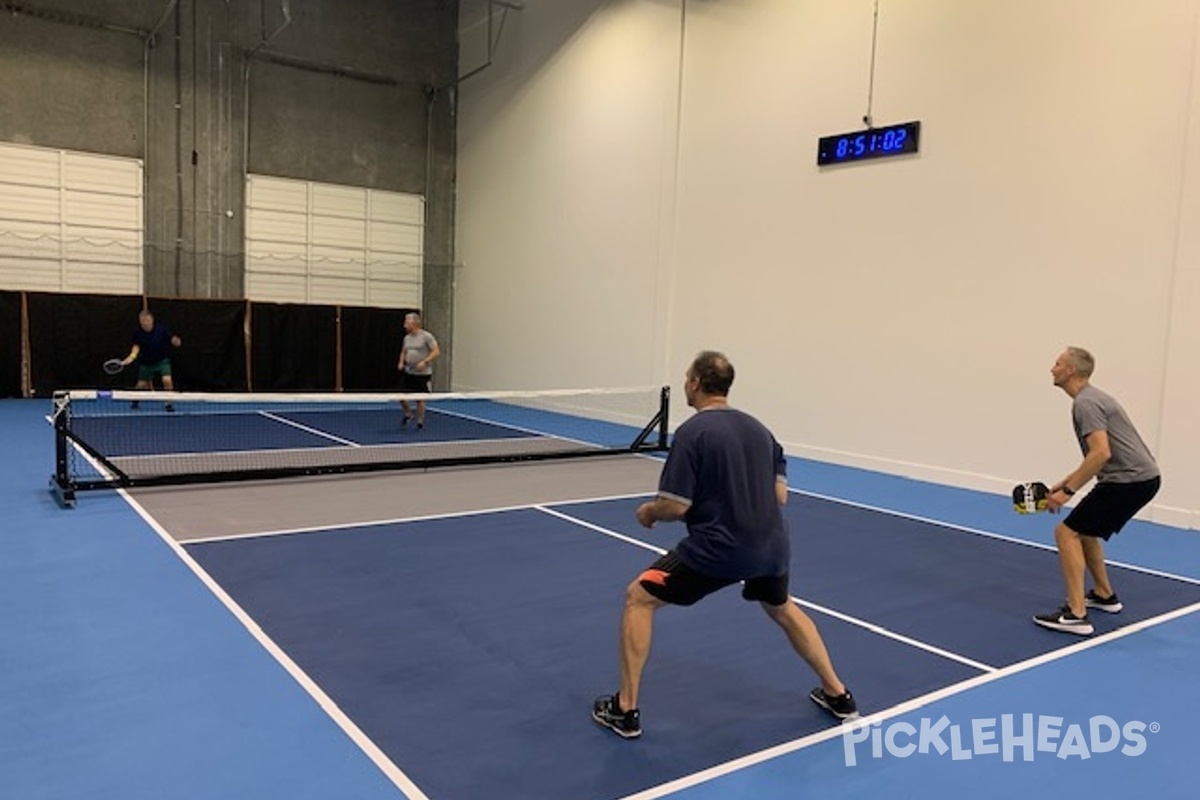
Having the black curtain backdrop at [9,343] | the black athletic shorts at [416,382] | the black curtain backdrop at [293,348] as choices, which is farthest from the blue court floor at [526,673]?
the black curtain backdrop at [293,348]

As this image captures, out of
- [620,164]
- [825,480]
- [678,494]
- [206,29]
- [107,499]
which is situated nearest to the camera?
[678,494]

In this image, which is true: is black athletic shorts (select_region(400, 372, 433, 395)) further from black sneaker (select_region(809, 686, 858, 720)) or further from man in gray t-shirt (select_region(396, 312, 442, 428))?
black sneaker (select_region(809, 686, 858, 720))

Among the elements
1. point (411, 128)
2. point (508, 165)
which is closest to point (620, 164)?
point (508, 165)

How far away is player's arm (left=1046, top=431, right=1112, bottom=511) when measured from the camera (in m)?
4.89

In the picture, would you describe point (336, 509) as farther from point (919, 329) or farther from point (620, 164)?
point (620, 164)

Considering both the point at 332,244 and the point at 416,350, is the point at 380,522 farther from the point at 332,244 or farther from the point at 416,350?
the point at 332,244

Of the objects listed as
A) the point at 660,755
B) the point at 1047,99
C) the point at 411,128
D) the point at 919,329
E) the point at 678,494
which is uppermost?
the point at 411,128

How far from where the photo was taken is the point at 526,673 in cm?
432

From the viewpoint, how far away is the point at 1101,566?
5559 millimetres

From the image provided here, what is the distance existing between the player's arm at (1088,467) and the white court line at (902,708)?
82cm

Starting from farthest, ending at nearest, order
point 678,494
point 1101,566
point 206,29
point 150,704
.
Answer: point 206,29 < point 1101,566 < point 150,704 < point 678,494

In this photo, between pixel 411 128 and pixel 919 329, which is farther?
pixel 411 128

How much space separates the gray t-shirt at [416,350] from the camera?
13359 mm

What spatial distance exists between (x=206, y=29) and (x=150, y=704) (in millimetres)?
16947
